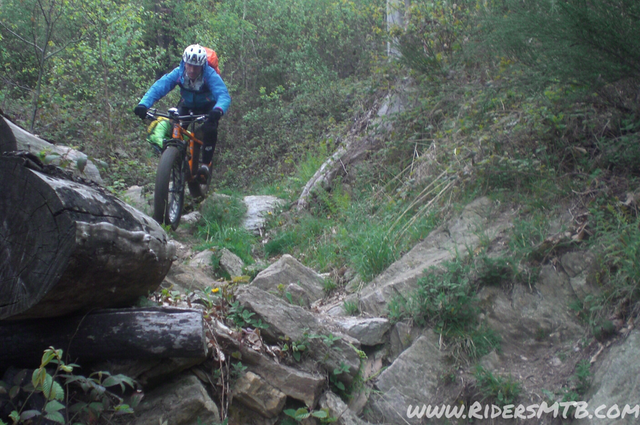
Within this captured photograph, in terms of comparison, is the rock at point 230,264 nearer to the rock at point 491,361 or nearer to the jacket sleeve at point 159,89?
the jacket sleeve at point 159,89

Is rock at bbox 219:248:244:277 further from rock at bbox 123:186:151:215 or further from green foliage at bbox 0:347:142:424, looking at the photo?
green foliage at bbox 0:347:142:424

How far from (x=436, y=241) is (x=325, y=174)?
3.09 m

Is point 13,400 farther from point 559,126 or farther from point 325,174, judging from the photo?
point 325,174

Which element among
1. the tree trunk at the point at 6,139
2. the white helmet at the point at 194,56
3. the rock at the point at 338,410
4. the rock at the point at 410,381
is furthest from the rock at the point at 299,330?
the white helmet at the point at 194,56

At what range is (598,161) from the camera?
14.5 ft

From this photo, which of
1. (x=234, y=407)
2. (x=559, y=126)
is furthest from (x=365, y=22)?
(x=234, y=407)

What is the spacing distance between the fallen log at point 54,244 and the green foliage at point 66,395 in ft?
0.83

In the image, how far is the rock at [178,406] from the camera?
2.51 meters

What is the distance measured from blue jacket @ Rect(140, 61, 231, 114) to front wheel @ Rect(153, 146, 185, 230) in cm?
86

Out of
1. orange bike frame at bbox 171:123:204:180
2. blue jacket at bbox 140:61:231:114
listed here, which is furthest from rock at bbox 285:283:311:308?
blue jacket at bbox 140:61:231:114

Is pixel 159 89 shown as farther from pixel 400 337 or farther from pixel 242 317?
pixel 400 337

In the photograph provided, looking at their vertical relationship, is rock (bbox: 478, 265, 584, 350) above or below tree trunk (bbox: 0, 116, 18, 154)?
below

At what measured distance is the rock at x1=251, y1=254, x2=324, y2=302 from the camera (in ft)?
15.3

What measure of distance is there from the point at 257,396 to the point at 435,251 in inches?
94.9
